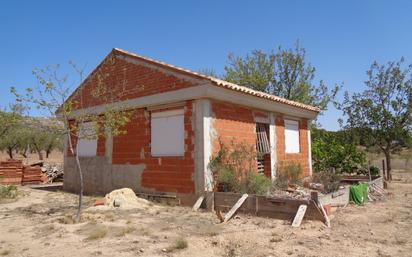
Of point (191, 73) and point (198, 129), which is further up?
point (191, 73)

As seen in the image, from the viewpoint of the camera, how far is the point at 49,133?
9328 mm

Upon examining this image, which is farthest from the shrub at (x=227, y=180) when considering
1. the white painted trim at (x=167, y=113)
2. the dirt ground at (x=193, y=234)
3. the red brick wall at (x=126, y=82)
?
the red brick wall at (x=126, y=82)

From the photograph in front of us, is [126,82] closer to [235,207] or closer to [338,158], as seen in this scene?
[235,207]

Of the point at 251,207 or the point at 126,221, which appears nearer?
the point at 126,221

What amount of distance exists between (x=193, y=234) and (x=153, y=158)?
192 inches

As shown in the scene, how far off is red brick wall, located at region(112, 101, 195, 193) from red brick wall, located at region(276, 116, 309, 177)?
440 cm

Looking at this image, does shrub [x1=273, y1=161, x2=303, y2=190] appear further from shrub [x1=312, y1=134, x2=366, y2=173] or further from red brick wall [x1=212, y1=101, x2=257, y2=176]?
shrub [x1=312, y1=134, x2=366, y2=173]

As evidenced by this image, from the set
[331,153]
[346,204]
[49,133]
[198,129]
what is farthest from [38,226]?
[331,153]

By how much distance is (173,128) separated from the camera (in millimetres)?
11383

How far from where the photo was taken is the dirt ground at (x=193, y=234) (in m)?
6.20

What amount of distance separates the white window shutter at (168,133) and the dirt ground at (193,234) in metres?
1.91

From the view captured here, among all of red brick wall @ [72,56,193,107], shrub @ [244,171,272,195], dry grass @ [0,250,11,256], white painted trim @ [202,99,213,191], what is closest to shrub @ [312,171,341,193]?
shrub @ [244,171,272,195]

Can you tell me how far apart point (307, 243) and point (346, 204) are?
493 cm

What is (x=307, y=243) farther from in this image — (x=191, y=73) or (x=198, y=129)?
(x=191, y=73)
